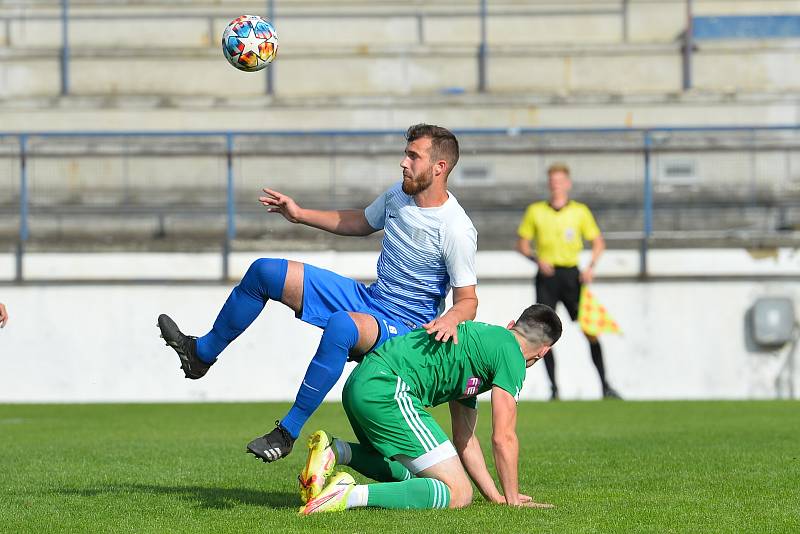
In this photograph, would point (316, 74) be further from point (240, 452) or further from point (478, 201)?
point (240, 452)

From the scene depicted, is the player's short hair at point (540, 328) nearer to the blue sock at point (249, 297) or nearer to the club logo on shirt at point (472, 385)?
the club logo on shirt at point (472, 385)

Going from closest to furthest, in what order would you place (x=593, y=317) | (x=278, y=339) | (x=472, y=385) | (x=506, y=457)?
(x=506, y=457) < (x=472, y=385) < (x=593, y=317) < (x=278, y=339)

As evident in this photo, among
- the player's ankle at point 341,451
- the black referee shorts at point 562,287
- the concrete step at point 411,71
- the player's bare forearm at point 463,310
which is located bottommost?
the player's ankle at point 341,451

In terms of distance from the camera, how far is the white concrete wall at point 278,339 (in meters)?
15.0

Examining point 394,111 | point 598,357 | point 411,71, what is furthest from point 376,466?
point 411,71

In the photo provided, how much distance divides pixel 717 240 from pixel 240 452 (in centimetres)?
754

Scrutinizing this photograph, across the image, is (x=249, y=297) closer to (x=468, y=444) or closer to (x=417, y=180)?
(x=417, y=180)

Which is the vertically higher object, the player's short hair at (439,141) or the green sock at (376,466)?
the player's short hair at (439,141)

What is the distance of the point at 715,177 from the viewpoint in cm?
1662

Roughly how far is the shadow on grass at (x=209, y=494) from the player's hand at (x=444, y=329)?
43.7 inches

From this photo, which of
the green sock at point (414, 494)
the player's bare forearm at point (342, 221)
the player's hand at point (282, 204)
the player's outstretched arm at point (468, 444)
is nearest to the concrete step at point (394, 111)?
the player's bare forearm at point (342, 221)

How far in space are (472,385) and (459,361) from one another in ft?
0.49

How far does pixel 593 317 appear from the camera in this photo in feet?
47.2

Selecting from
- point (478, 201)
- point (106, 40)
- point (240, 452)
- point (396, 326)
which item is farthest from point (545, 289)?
point (106, 40)
